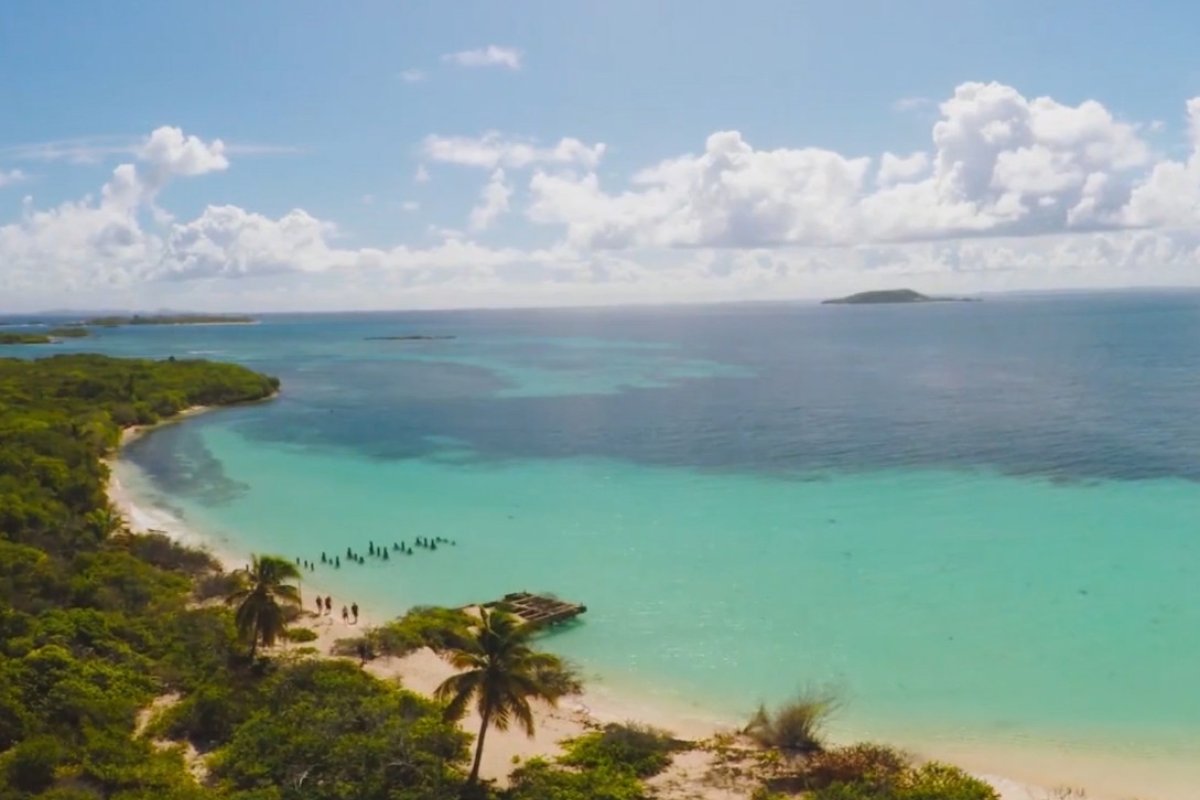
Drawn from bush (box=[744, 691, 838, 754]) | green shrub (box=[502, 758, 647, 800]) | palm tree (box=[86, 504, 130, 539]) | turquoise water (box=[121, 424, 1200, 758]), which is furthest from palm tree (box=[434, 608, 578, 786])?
palm tree (box=[86, 504, 130, 539])

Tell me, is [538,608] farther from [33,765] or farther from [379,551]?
[33,765]

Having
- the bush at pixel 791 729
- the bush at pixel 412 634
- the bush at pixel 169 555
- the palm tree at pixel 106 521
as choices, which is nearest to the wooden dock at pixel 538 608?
the bush at pixel 412 634

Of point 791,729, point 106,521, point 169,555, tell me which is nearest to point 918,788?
point 791,729

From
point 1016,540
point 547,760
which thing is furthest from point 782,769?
point 1016,540

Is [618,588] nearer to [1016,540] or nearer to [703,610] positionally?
[703,610]

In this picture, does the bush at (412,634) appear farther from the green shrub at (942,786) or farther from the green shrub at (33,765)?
the green shrub at (942,786)

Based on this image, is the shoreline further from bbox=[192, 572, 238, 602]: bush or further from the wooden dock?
bbox=[192, 572, 238, 602]: bush
